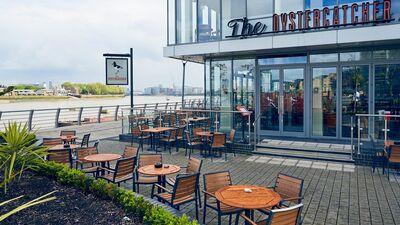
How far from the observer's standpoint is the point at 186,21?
45.0 ft

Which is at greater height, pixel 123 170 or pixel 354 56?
pixel 354 56

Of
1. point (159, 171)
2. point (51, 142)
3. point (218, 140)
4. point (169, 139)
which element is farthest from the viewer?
point (169, 139)

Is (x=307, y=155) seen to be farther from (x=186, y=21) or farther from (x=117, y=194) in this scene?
(x=186, y=21)

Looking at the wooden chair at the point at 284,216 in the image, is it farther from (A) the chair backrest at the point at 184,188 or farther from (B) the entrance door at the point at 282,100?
(B) the entrance door at the point at 282,100

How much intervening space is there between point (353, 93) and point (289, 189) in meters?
8.50

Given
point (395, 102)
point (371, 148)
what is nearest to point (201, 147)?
point (371, 148)

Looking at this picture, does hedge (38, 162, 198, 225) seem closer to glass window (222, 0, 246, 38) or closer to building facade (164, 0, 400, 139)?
building facade (164, 0, 400, 139)

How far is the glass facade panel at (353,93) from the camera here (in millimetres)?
11391

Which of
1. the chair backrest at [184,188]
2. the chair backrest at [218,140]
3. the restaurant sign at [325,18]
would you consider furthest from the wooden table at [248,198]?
the restaurant sign at [325,18]

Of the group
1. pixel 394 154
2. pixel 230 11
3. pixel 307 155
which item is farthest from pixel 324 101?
pixel 230 11

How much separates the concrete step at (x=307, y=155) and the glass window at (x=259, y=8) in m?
5.48

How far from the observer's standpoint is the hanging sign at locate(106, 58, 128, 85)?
494 inches

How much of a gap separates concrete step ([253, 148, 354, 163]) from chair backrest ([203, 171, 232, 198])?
5.33 meters

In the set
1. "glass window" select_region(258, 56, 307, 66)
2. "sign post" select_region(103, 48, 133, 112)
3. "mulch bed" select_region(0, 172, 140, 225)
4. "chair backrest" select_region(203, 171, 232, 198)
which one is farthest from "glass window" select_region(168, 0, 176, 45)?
"chair backrest" select_region(203, 171, 232, 198)
